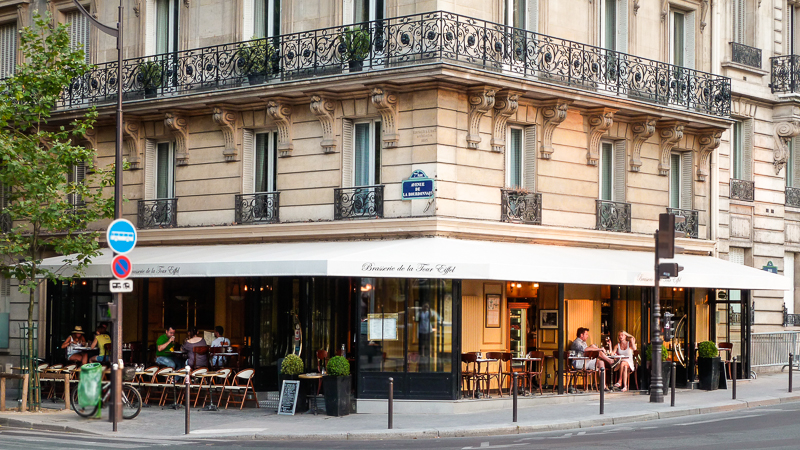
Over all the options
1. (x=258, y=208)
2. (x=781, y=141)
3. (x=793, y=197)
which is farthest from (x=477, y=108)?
(x=793, y=197)

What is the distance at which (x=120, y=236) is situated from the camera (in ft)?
54.5

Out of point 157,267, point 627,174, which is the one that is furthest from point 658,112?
point 157,267

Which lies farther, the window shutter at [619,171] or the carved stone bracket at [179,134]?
the window shutter at [619,171]

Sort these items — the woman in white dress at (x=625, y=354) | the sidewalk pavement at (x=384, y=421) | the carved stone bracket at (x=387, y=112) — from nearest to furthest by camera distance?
the sidewalk pavement at (x=384, y=421), the carved stone bracket at (x=387, y=112), the woman in white dress at (x=625, y=354)

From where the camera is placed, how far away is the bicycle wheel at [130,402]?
1852cm

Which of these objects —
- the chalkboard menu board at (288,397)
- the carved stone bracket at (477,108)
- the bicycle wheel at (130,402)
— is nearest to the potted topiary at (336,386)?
the chalkboard menu board at (288,397)

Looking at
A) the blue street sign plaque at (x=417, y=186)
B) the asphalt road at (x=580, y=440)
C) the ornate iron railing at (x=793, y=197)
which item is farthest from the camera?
the ornate iron railing at (x=793, y=197)

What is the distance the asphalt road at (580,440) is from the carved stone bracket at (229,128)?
24.5 ft

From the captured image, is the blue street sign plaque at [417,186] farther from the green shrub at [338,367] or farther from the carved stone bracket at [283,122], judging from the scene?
the green shrub at [338,367]

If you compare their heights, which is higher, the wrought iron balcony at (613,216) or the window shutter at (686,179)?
the window shutter at (686,179)

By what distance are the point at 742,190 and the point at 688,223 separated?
11.9 ft

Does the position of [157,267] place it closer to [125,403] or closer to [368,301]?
[125,403]

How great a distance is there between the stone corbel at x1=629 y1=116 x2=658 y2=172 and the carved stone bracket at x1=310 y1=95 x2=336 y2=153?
6992mm

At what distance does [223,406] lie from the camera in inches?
848
